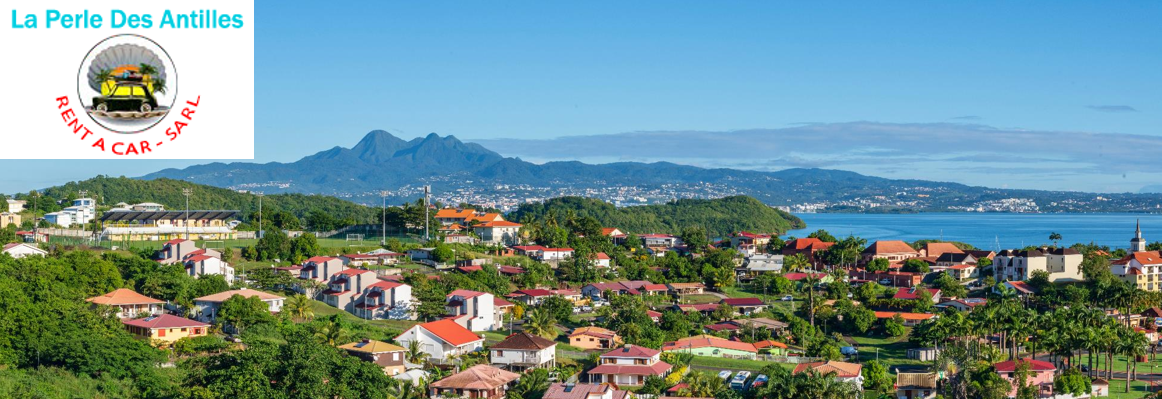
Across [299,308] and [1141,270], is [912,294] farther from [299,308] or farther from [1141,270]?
[299,308]

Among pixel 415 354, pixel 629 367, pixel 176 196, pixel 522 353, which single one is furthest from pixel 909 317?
pixel 176 196

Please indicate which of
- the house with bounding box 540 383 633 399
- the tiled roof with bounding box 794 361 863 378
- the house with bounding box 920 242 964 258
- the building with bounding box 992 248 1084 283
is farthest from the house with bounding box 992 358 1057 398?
the house with bounding box 920 242 964 258

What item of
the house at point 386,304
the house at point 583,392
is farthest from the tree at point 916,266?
the house at point 583,392

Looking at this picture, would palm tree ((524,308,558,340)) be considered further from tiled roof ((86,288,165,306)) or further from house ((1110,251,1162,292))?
house ((1110,251,1162,292))

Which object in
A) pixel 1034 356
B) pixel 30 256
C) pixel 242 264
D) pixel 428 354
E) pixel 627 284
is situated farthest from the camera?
pixel 627 284

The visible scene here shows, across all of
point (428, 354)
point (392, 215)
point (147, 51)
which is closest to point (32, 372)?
point (428, 354)

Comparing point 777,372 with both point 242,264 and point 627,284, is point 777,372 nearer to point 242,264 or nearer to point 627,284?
point 627,284
